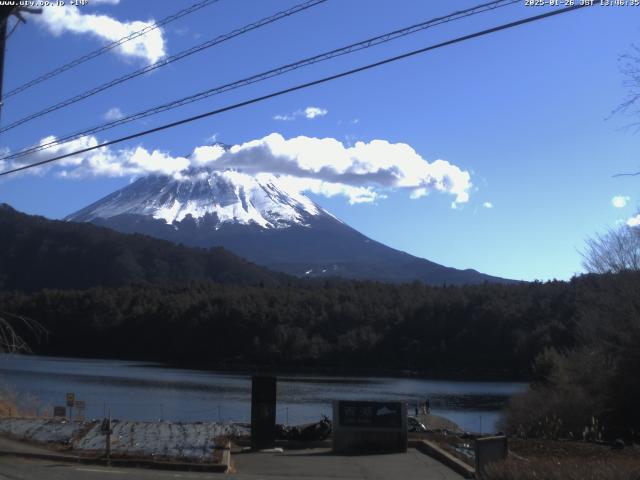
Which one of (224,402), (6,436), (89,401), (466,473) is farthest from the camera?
(224,402)

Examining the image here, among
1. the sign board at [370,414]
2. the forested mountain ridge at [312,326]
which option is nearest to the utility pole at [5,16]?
the sign board at [370,414]

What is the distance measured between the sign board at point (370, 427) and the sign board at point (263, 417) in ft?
4.71

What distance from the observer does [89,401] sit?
4738 cm

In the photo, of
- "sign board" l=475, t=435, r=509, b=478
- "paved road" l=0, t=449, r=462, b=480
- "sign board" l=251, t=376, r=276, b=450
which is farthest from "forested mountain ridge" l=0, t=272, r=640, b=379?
"sign board" l=475, t=435, r=509, b=478

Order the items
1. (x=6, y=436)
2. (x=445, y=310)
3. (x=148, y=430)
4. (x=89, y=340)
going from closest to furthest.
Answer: (x=6, y=436) → (x=148, y=430) → (x=445, y=310) → (x=89, y=340)

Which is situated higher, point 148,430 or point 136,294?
point 136,294

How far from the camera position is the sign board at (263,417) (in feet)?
62.1

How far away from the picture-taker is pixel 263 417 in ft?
62.1

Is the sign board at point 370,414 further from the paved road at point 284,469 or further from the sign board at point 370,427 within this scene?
the paved road at point 284,469

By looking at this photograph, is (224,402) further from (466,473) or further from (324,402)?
(466,473)

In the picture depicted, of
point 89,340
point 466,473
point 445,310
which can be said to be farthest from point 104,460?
point 89,340

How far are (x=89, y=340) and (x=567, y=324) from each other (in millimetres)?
72074

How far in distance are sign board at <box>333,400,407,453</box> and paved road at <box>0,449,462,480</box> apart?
0.45 meters

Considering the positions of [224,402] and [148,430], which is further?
[224,402]
